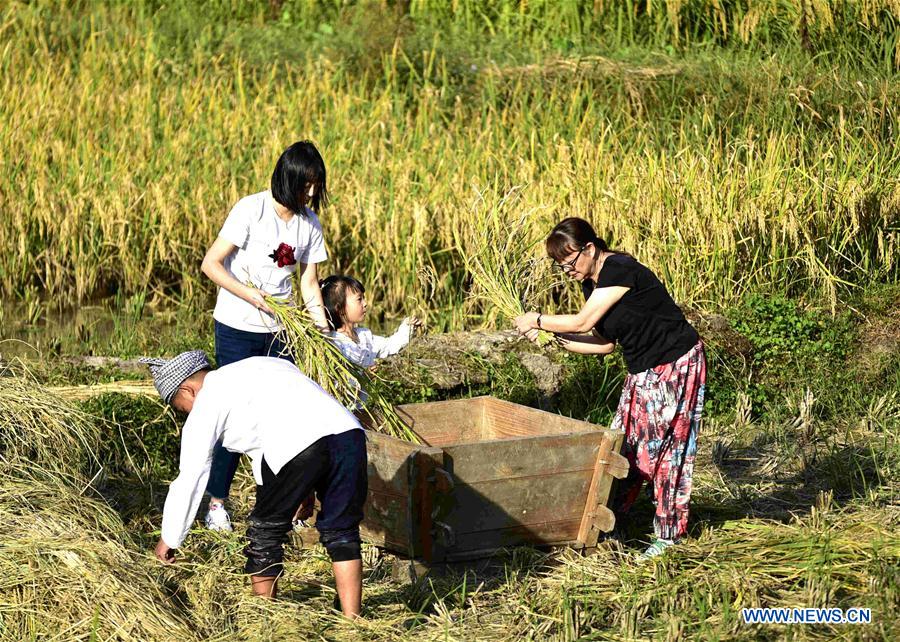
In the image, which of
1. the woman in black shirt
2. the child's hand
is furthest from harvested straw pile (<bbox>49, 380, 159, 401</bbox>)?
the woman in black shirt

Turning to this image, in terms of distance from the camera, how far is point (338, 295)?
5.09 metres

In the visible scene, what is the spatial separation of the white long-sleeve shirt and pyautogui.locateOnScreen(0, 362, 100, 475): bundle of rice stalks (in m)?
1.28

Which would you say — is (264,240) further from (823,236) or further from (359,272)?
(823,236)

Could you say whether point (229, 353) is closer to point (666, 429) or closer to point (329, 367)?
point (329, 367)

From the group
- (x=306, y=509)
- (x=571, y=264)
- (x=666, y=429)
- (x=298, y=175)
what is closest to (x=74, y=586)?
(x=306, y=509)

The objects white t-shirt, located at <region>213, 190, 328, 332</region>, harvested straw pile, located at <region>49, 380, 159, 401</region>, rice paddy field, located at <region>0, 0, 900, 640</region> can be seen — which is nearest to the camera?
rice paddy field, located at <region>0, 0, 900, 640</region>

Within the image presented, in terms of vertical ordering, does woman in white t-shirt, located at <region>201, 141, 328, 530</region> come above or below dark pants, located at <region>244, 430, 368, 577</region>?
above

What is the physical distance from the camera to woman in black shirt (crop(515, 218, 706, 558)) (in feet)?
14.6

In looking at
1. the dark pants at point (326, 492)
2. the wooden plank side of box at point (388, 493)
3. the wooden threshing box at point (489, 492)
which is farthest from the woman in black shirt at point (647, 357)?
the dark pants at point (326, 492)

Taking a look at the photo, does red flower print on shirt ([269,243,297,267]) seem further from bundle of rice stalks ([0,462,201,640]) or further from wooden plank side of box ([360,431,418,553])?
bundle of rice stalks ([0,462,201,640])

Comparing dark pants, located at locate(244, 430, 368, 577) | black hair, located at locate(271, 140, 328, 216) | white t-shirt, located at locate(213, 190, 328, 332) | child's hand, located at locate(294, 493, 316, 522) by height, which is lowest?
child's hand, located at locate(294, 493, 316, 522)

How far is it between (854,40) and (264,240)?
23.5 feet

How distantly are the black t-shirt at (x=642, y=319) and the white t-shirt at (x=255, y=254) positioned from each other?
4.14 feet

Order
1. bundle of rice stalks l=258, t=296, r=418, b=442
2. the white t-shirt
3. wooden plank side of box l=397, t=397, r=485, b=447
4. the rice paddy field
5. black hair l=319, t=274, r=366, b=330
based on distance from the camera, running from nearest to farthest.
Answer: the rice paddy field → bundle of rice stalks l=258, t=296, r=418, b=442 → the white t-shirt → wooden plank side of box l=397, t=397, r=485, b=447 → black hair l=319, t=274, r=366, b=330
